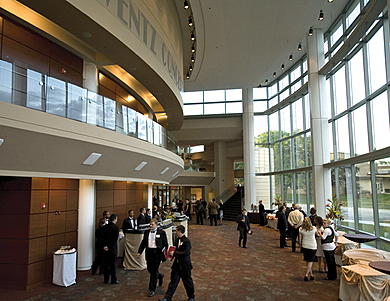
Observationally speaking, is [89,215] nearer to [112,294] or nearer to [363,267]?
[112,294]

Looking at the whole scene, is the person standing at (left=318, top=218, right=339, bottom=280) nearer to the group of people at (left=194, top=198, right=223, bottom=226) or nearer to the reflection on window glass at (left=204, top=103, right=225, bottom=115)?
the group of people at (left=194, top=198, right=223, bottom=226)

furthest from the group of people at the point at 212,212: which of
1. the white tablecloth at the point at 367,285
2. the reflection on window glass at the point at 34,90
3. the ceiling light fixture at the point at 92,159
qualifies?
the reflection on window glass at the point at 34,90

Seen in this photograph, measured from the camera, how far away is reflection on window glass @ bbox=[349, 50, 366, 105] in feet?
36.6

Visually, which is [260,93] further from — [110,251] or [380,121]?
[110,251]

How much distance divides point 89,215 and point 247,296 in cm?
507

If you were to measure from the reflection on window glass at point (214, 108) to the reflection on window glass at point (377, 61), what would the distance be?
1464 cm

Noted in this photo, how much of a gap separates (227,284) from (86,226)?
440 centimetres

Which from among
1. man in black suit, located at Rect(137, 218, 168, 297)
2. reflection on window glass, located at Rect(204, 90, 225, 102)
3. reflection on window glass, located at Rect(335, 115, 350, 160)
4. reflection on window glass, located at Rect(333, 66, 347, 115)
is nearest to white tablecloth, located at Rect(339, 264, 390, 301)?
man in black suit, located at Rect(137, 218, 168, 297)

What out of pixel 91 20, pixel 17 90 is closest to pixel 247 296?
pixel 17 90

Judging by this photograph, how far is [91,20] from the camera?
19.8 feet

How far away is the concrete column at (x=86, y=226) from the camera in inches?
332

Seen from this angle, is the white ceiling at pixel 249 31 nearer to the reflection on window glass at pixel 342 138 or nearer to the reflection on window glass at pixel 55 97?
the reflection on window glass at pixel 342 138

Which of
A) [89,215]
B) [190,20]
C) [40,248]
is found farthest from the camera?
[190,20]

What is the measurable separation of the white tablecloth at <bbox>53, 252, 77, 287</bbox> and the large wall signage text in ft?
19.5
